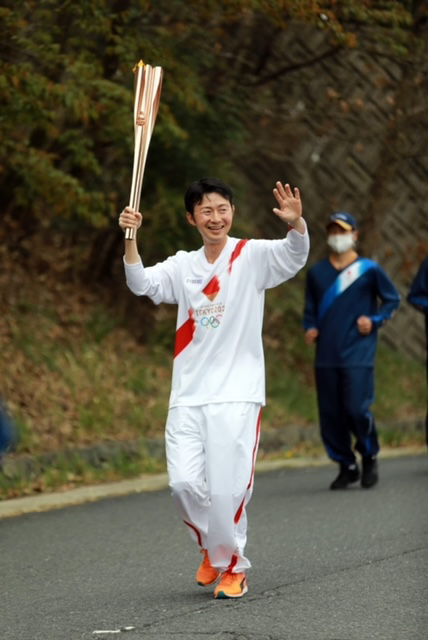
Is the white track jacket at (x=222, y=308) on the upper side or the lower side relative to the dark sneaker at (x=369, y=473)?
upper

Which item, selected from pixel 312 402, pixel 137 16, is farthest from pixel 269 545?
pixel 312 402

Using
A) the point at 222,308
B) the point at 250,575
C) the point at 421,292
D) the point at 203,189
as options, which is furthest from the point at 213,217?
the point at 421,292

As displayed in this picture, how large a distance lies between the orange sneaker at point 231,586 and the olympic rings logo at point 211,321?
110 cm

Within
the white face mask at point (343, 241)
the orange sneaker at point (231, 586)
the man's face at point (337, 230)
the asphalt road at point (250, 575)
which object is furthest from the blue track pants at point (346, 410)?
the orange sneaker at point (231, 586)

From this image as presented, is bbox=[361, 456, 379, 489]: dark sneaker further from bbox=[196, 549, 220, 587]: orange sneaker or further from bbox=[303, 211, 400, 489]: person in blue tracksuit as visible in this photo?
bbox=[196, 549, 220, 587]: orange sneaker

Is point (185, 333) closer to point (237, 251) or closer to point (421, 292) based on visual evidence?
point (237, 251)

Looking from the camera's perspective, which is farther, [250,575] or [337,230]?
[337,230]

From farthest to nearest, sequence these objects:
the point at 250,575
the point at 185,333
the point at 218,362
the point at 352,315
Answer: the point at 352,315
the point at 250,575
the point at 185,333
the point at 218,362

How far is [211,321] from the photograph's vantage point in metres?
6.35

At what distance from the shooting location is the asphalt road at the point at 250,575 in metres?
5.60

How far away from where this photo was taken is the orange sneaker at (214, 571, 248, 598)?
6176 millimetres

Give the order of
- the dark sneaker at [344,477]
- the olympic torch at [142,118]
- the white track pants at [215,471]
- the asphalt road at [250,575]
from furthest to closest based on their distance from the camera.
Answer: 1. the dark sneaker at [344,477]
2. the white track pants at [215,471]
3. the olympic torch at [142,118]
4. the asphalt road at [250,575]

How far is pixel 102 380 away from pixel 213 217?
22.6 feet

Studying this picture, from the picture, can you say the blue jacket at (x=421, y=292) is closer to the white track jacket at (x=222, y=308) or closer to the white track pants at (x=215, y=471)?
the white track jacket at (x=222, y=308)
